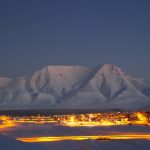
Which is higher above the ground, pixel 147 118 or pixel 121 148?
pixel 147 118

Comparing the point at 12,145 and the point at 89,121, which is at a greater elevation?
the point at 89,121

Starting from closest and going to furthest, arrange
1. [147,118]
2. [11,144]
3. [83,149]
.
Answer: [11,144], [83,149], [147,118]

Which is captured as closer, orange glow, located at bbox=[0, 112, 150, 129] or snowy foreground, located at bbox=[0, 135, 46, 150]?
snowy foreground, located at bbox=[0, 135, 46, 150]

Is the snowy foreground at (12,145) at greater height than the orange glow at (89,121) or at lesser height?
lesser

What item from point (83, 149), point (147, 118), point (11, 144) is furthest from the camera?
point (147, 118)

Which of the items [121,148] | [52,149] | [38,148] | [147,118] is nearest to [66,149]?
[52,149]

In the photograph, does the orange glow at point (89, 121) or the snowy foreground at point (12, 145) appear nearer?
the snowy foreground at point (12, 145)

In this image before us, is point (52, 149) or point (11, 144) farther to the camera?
point (52, 149)

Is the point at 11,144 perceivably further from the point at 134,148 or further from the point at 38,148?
the point at 134,148

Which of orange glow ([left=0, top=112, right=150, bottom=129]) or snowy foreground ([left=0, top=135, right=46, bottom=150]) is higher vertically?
orange glow ([left=0, top=112, right=150, bottom=129])

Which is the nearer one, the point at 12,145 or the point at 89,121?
the point at 12,145
